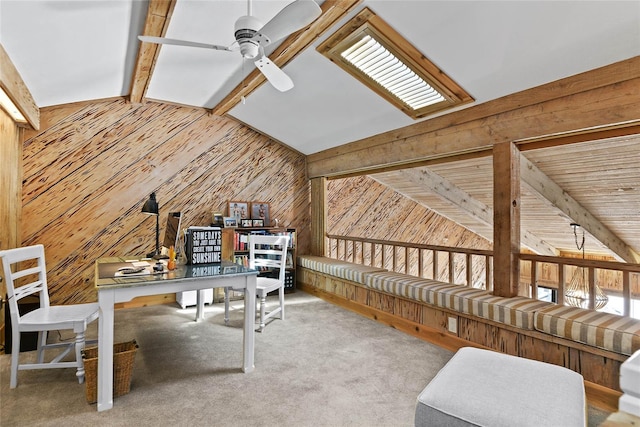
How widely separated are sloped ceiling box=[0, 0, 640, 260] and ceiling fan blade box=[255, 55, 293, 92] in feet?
1.68

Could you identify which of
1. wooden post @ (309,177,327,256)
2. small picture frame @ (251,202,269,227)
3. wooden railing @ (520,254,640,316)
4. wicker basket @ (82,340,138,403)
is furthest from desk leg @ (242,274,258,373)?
wooden post @ (309,177,327,256)

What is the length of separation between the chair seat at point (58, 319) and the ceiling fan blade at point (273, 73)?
208 centimetres

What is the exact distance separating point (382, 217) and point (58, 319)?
201 inches

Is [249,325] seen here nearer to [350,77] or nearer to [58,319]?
[58,319]

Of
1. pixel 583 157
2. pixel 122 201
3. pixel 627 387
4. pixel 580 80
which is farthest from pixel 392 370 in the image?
pixel 122 201

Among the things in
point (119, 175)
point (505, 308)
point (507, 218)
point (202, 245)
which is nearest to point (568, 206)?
point (507, 218)

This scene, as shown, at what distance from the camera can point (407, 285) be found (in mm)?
3537

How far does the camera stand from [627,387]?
0.67m

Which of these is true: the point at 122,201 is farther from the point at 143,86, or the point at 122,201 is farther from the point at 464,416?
the point at 464,416

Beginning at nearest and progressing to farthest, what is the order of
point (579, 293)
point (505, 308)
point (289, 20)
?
point (289, 20) → point (505, 308) → point (579, 293)

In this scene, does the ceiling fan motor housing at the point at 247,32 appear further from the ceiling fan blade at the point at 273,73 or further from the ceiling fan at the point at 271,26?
the ceiling fan blade at the point at 273,73

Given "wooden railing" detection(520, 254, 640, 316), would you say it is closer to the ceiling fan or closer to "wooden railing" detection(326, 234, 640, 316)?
"wooden railing" detection(326, 234, 640, 316)

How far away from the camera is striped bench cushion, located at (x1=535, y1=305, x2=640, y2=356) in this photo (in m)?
2.06

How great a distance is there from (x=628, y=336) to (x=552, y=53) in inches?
72.9
